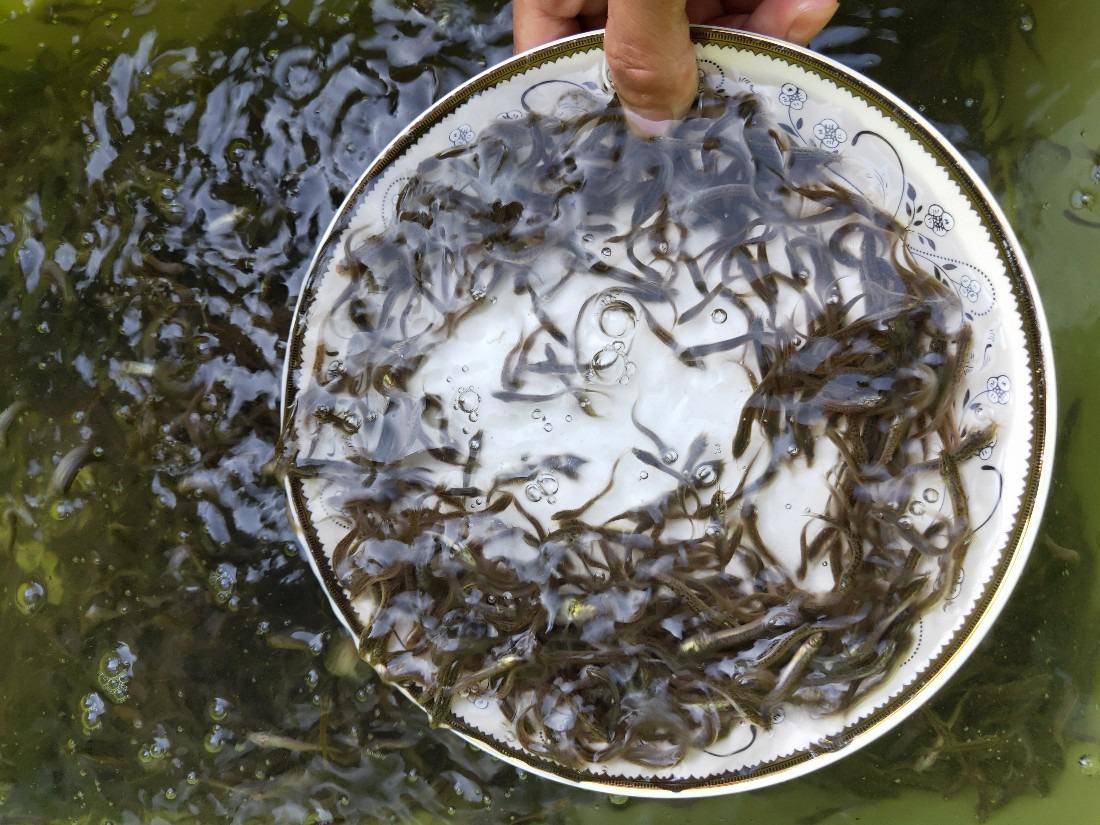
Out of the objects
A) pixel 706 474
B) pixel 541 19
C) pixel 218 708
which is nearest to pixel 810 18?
pixel 541 19

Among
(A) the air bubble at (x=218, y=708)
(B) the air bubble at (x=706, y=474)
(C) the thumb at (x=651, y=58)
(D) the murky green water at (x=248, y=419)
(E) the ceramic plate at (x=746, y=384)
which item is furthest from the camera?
(A) the air bubble at (x=218, y=708)

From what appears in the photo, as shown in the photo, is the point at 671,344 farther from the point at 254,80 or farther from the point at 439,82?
the point at 254,80

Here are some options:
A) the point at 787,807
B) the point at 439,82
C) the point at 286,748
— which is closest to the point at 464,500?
the point at 286,748

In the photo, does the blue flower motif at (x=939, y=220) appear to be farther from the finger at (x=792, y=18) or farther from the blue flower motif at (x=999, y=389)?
the finger at (x=792, y=18)

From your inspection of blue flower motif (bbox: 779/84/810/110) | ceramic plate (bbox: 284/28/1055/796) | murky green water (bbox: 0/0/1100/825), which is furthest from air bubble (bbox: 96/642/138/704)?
blue flower motif (bbox: 779/84/810/110)

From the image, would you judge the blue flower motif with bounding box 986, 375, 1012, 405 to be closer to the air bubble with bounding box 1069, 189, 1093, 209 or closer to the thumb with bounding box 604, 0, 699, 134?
the air bubble with bounding box 1069, 189, 1093, 209

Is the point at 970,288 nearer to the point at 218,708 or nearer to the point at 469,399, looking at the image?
the point at 469,399

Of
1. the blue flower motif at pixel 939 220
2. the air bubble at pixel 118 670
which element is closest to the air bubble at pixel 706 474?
the blue flower motif at pixel 939 220

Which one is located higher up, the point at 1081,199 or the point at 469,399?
the point at 1081,199
